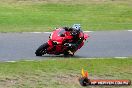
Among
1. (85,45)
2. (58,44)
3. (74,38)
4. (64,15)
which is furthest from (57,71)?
(64,15)

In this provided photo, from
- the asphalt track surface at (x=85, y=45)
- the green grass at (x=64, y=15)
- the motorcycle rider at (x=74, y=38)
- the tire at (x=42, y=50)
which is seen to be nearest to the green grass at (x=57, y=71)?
the motorcycle rider at (x=74, y=38)

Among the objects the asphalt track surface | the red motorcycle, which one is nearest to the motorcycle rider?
the red motorcycle

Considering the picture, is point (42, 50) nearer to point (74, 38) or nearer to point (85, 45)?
point (74, 38)

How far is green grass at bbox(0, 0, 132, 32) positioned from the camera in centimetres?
2364

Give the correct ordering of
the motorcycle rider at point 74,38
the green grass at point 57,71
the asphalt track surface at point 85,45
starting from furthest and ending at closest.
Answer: the asphalt track surface at point 85,45 < the motorcycle rider at point 74,38 < the green grass at point 57,71

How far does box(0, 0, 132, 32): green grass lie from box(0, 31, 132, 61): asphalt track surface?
1.37 m

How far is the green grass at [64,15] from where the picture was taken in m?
23.6

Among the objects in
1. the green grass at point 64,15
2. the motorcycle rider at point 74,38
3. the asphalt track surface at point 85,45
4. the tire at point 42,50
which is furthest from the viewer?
the green grass at point 64,15

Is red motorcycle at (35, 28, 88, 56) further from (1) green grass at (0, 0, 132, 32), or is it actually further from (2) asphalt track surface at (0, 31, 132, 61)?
(1) green grass at (0, 0, 132, 32)

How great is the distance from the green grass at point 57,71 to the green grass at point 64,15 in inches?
278

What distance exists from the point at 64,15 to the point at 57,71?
12704 mm

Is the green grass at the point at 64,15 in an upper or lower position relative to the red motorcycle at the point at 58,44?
lower

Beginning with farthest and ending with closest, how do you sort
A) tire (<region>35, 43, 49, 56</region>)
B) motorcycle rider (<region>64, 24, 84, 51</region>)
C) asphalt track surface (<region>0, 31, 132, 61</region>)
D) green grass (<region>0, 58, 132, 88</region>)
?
asphalt track surface (<region>0, 31, 132, 61</region>)
tire (<region>35, 43, 49, 56</region>)
motorcycle rider (<region>64, 24, 84, 51</region>)
green grass (<region>0, 58, 132, 88</region>)

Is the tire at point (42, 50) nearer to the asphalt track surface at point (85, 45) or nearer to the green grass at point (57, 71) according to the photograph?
the asphalt track surface at point (85, 45)
